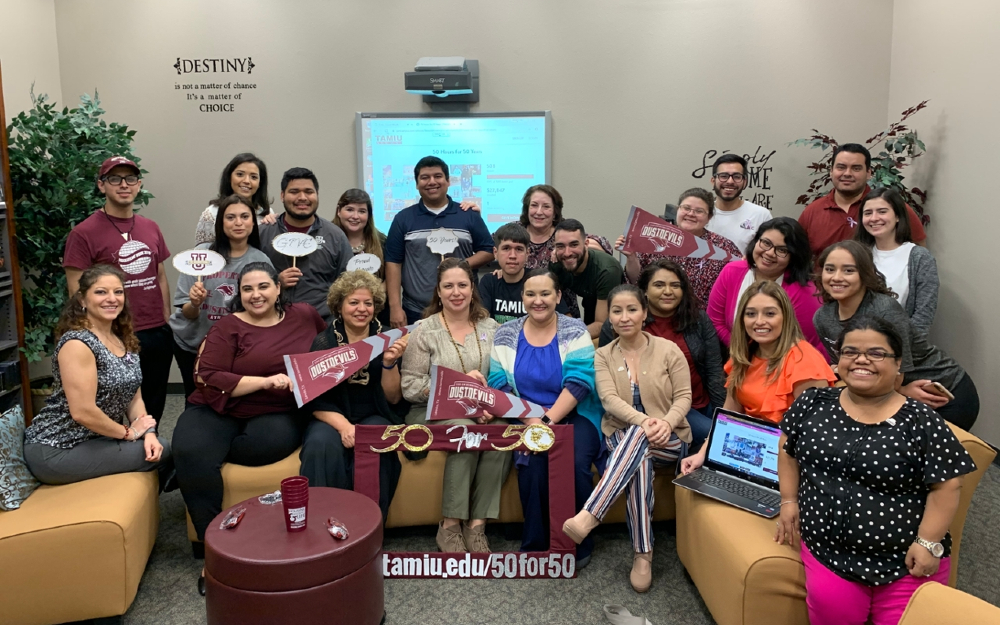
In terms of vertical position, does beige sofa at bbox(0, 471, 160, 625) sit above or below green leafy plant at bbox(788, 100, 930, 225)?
below

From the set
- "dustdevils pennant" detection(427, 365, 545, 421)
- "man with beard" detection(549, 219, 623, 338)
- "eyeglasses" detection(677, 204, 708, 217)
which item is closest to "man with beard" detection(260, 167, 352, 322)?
"dustdevils pennant" detection(427, 365, 545, 421)

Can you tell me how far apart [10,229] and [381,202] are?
2391 millimetres

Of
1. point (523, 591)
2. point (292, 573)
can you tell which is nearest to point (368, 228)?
point (523, 591)

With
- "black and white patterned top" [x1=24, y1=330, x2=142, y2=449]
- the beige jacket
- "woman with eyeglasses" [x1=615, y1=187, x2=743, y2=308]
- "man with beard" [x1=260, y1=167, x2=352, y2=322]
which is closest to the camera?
"black and white patterned top" [x1=24, y1=330, x2=142, y2=449]

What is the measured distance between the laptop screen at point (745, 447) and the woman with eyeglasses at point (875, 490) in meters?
0.55

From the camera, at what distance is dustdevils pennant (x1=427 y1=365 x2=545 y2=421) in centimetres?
301

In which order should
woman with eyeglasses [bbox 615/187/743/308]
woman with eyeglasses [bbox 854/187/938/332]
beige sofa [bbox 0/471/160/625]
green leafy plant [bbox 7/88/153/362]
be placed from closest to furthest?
beige sofa [bbox 0/471/160/625], woman with eyeglasses [bbox 854/187/938/332], woman with eyeglasses [bbox 615/187/743/308], green leafy plant [bbox 7/88/153/362]

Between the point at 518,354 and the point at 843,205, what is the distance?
222 cm

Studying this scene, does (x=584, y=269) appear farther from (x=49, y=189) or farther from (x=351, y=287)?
(x=49, y=189)

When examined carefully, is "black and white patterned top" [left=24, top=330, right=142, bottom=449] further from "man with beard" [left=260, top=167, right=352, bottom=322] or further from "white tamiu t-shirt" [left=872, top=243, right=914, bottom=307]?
"white tamiu t-shirt" [left=872, top=243, right=914, bottom=307]

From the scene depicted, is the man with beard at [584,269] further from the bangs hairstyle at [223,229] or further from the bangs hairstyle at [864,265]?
the bangs hairstyle at [223,229]

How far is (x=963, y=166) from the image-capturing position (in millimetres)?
4383

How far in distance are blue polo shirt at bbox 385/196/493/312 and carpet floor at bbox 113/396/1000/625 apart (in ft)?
4.45

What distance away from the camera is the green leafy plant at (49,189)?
4414mm
